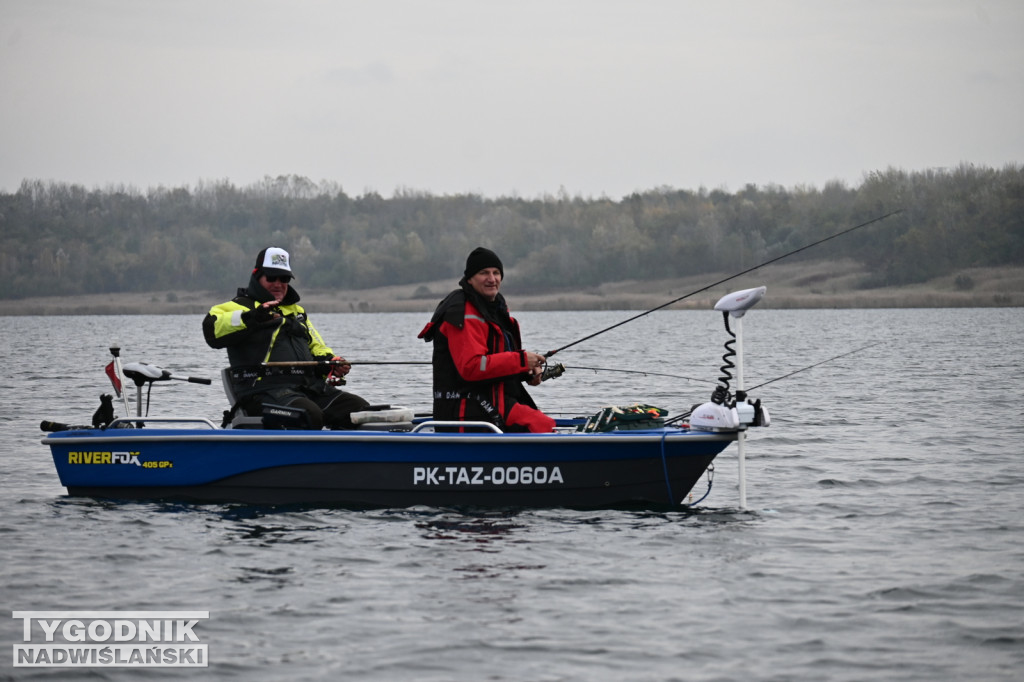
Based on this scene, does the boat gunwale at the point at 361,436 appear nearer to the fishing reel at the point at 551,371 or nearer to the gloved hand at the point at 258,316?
the fishing reel at the point at 551,371

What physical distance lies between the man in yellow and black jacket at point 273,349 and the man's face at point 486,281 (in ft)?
4.56

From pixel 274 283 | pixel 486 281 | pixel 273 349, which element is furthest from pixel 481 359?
pixel 274 283

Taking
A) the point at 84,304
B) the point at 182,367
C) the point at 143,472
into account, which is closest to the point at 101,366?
the point at 182,367

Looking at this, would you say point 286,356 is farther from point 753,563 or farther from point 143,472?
point 753,563

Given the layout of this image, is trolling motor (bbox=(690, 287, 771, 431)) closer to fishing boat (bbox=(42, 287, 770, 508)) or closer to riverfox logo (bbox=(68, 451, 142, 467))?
fishing boat (bbox=(42, 287, 770, 508))

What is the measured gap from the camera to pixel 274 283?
418 inches

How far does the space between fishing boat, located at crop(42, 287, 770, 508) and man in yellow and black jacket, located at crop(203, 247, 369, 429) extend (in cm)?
24

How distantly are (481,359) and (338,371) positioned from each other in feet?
4.95

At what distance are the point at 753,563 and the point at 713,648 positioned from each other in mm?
1845

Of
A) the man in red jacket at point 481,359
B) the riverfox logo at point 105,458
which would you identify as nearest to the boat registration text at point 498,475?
the man in red jacket at point 481,359

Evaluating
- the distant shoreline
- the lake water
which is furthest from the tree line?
the lake water

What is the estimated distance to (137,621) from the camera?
753cm

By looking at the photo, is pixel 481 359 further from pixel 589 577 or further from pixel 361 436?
pixel 589 577

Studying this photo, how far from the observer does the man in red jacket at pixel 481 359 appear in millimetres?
9969
